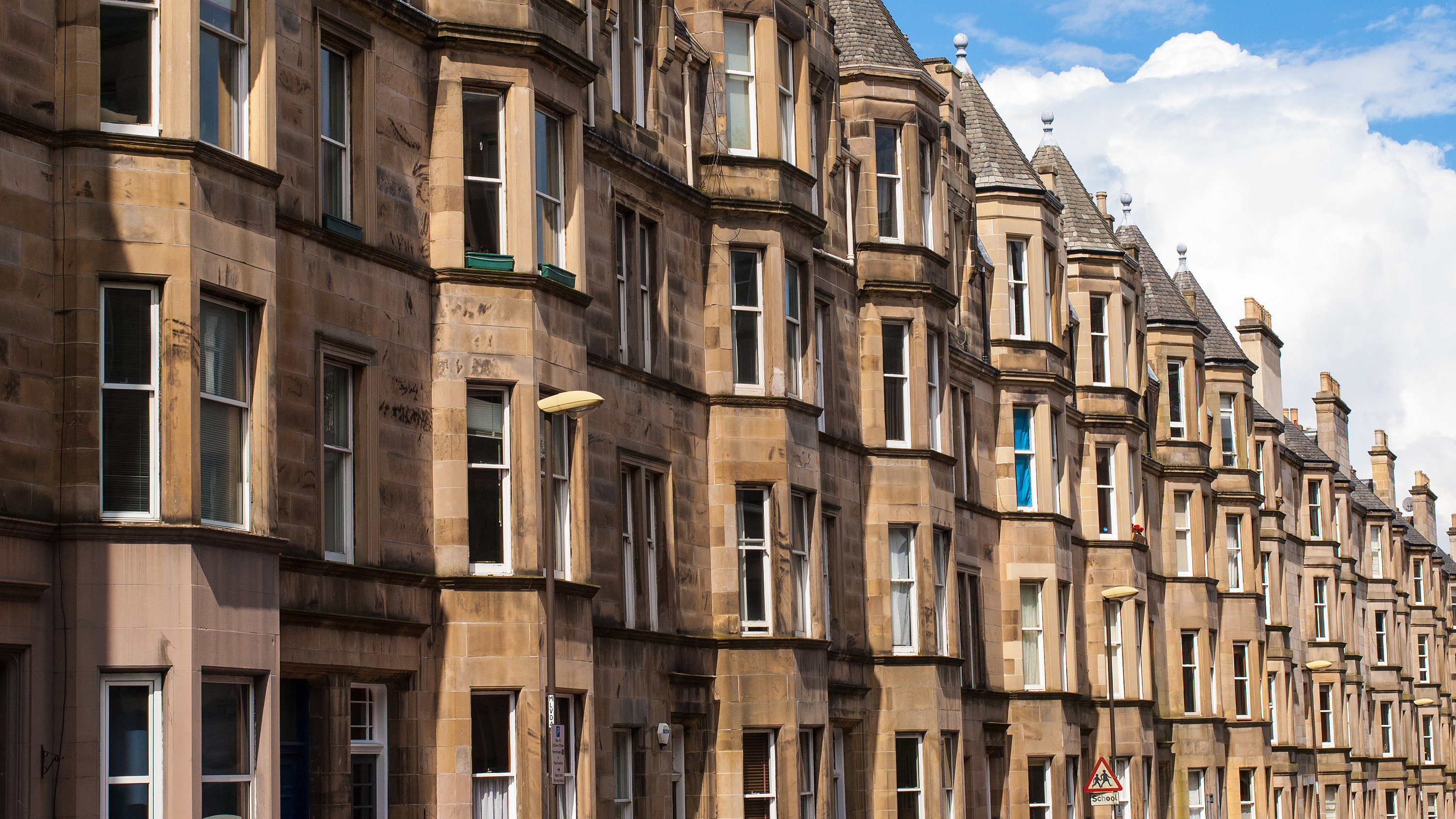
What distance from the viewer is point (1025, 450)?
47875 millimetres

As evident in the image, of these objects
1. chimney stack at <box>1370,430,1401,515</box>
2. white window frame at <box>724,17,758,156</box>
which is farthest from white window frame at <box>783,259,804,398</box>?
chimney stack at <box>1370,430,1401,515</box>

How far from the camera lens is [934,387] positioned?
1613 inches

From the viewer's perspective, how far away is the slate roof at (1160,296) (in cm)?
6181

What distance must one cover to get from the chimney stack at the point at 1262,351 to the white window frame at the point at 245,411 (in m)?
70.5

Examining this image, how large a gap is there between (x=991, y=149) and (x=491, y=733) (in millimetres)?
28372

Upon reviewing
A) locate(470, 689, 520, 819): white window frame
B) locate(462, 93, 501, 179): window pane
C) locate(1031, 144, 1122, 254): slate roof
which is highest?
locate(1031, 144, 1122, 254): slate roof

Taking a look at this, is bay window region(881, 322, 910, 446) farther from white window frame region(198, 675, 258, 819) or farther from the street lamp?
white window frame region(198, 675, 258, 819)

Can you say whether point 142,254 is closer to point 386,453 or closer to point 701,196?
point 386,453

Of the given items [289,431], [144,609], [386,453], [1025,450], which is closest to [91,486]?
[144,609]

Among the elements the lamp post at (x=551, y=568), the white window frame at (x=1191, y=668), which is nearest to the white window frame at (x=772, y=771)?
the lamp post at (x=551, y=568)

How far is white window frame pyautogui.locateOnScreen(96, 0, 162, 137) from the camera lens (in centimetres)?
2009

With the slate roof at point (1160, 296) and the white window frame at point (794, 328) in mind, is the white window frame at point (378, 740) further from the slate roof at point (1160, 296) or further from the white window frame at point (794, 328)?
the slate roof at point (1160, 296)

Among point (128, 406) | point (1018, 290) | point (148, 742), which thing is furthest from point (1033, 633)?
point (128, 406)

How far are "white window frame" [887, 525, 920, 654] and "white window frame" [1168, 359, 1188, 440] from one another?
23910 millimetres
